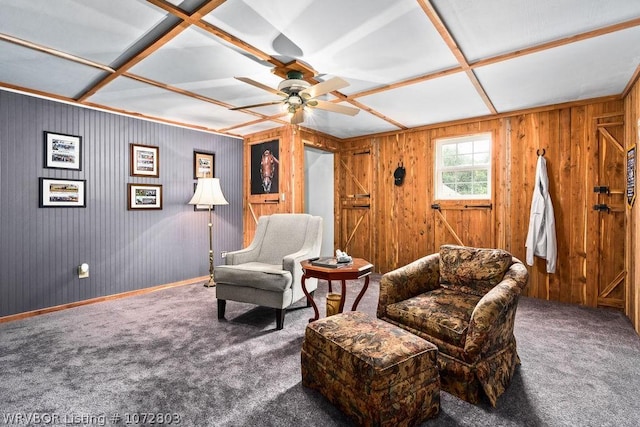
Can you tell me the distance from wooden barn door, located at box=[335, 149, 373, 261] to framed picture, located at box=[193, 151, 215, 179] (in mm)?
2242

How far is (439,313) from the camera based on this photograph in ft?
6.87

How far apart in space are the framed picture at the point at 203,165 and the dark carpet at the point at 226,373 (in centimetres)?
229

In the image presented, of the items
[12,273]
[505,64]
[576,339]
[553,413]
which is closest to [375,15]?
[505,64]

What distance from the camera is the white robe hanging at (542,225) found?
3.75 metres

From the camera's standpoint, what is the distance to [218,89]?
10.9 feet

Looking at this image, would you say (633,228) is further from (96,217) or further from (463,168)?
(96,217)

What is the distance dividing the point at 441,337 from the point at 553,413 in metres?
0.67

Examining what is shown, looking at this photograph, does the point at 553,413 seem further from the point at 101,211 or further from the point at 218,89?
the point at 101,211

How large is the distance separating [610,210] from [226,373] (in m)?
4.34

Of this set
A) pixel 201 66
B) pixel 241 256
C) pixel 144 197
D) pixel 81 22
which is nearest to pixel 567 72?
pixel 201 66

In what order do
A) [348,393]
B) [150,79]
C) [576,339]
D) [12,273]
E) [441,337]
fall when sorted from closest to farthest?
[348,393], [441,337], [576,339], [150,79], [12,273]

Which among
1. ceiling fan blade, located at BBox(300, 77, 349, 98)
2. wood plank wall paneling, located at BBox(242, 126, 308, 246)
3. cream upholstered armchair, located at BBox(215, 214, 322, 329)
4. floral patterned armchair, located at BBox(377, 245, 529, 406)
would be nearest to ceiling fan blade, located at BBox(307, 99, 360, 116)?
ceiling fan blade, located at BBox(300, 77, 349, 98)

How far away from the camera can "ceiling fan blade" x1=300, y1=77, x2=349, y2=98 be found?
2455mm

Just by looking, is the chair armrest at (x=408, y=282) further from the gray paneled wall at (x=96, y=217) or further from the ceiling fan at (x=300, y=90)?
the gray paneled wall at (x=96, y=217)
